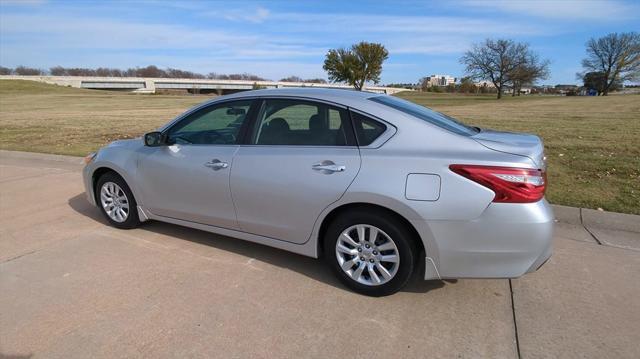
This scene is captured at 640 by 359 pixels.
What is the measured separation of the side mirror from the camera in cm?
431

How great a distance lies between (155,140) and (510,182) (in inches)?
125

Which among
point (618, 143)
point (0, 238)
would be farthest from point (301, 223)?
point (618, 143)

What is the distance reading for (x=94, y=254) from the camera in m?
4.15

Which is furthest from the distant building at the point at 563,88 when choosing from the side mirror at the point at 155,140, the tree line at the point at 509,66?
the side mirror at the point at 155,140

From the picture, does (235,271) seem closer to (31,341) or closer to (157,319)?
(157,319)

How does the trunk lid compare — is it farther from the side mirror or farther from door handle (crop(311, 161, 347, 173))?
the side mirror

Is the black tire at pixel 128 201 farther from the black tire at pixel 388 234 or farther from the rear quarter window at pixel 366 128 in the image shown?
the rear quarter window at pixel 366 128

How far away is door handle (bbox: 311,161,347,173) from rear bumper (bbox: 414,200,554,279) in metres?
0.69

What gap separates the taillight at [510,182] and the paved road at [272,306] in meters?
0.85

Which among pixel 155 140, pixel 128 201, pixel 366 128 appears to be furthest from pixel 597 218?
pixel 128 201

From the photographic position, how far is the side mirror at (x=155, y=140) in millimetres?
4309

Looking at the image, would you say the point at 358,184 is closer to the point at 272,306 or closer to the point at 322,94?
the point at 322,94

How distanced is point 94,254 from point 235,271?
1415mm

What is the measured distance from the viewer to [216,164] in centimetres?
391
